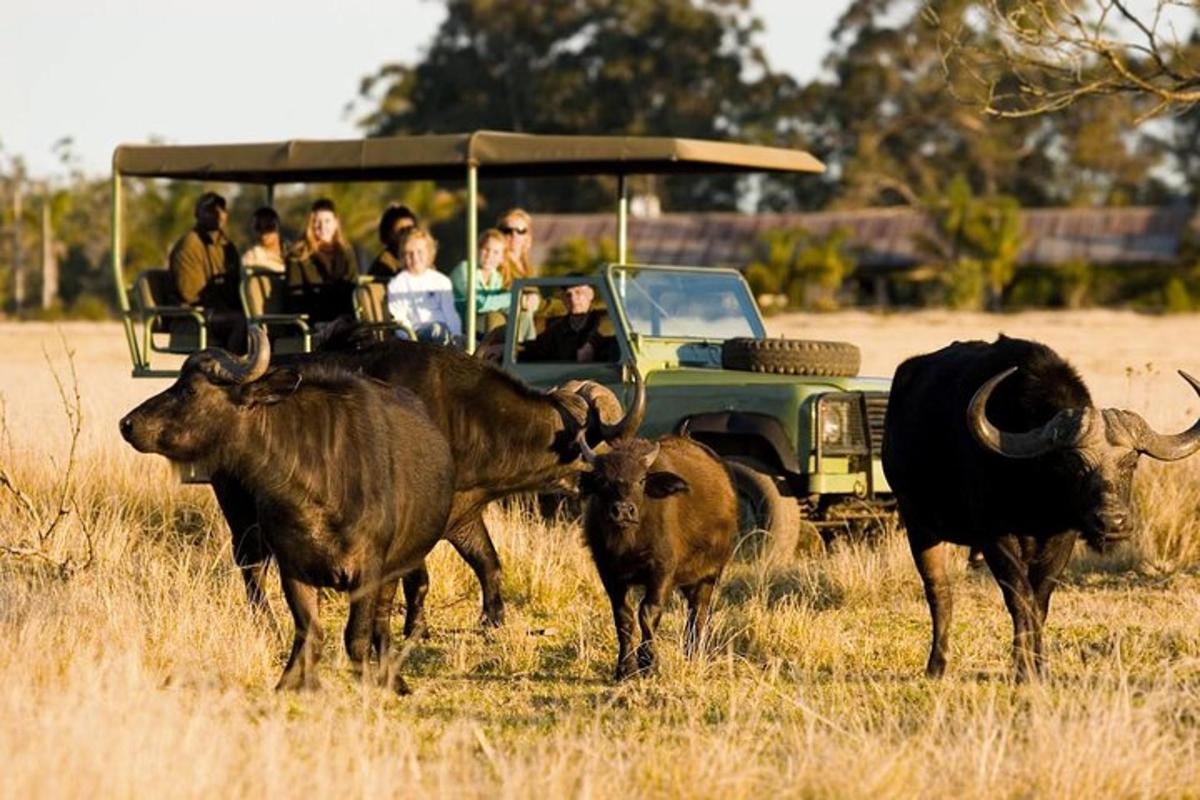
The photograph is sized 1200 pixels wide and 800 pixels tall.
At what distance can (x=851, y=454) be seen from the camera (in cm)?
1327

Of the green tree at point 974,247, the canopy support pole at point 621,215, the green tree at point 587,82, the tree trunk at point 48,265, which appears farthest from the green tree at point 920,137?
the canopy support pole at point 621,215

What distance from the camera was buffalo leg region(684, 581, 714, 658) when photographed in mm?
10305

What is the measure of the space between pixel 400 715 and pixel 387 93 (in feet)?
222

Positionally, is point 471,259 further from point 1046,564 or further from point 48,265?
point 48,265

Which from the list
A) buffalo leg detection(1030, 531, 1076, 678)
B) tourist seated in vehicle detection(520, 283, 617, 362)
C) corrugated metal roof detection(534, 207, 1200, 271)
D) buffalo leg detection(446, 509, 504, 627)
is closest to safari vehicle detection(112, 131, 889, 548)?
tourist seated in vehicle detection(520, 283, 617, 362)

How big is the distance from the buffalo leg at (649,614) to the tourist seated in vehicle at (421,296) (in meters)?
4.45

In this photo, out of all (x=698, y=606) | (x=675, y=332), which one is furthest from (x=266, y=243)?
(x=698, y=606)

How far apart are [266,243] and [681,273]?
345 centimetres

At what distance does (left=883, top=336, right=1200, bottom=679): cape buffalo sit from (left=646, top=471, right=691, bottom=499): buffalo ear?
120 cm

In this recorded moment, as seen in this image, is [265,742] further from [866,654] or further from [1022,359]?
[1022,359]

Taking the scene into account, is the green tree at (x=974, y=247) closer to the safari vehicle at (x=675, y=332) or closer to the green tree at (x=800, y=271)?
the green tree at (x=800, y=271)

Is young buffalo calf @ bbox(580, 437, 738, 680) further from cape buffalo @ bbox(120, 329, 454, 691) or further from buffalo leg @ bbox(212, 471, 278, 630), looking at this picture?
buffalo leg @ bbox(212, 471, 278, 630)

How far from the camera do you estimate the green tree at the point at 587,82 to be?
72.8 metres

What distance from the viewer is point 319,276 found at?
50.4 feet
